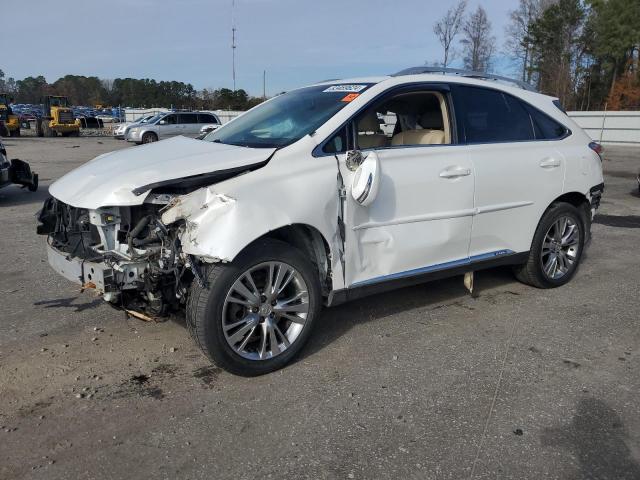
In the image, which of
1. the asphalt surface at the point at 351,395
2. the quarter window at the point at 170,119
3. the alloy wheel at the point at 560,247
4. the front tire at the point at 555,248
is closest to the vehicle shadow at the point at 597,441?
the asphalt surface at the point at 351,395

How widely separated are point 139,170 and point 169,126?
25.7 m

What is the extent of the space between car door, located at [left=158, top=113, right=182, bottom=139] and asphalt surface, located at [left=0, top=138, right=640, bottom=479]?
23.7 meters

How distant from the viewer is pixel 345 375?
3562mm

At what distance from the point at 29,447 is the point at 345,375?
1851 mm

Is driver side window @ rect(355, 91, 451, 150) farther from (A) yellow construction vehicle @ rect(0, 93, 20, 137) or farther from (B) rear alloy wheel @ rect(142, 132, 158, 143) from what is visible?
(A) yellow construction vehicle @ rect(0, 93, 20, 137)

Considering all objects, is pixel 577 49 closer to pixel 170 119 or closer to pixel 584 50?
pixel 584 50

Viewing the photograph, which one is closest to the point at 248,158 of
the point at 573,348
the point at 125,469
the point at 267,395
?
the point at 267,395

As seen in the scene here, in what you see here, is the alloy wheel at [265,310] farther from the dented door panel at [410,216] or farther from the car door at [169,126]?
the car door at [169,126]

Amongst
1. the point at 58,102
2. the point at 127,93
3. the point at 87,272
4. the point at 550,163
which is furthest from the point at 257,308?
the point at 127,93

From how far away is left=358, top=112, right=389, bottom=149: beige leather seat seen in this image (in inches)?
155

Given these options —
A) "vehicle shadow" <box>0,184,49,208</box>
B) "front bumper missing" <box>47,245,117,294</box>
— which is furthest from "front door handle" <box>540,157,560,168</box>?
"vehicle shadow" <box>0,184,49,208</box>

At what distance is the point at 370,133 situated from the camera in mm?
4219

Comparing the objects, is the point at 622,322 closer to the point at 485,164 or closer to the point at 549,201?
the point at 549,201

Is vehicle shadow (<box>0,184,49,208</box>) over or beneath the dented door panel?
beneath
